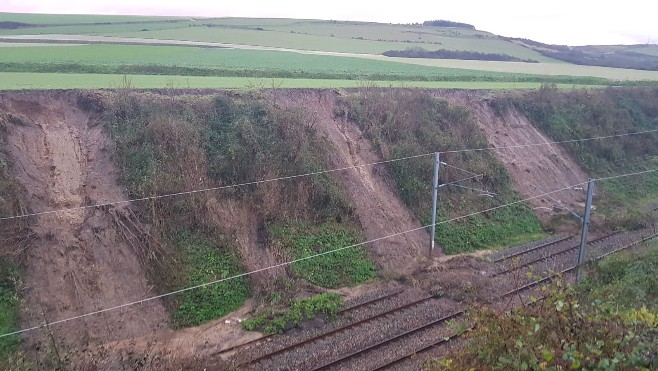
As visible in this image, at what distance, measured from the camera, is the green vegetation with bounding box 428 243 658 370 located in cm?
596

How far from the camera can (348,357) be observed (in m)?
14.5

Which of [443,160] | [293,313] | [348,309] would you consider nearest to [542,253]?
[443,160]

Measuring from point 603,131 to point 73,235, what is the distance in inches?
1289

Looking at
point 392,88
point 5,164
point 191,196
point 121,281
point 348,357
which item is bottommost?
point 348,357

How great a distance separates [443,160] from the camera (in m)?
26.0

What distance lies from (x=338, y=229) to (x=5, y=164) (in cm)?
1185

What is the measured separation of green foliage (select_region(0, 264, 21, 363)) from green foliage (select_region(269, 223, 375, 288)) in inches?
327

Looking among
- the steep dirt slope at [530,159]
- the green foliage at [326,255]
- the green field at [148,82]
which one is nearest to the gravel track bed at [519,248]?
the steep dirt slope at [530,159]

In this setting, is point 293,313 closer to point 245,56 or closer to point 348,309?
point 348,309

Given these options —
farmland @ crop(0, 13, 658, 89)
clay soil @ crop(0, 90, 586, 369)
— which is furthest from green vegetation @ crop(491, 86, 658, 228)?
clay soil @ crop(0, 90, 586, 369)

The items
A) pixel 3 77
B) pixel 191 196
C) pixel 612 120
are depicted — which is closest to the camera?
pixel 191 196

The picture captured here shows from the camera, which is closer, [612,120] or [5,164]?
[5,164]

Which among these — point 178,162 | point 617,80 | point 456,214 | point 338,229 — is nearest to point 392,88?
point 456,214

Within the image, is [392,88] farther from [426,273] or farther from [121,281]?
[121,281]
